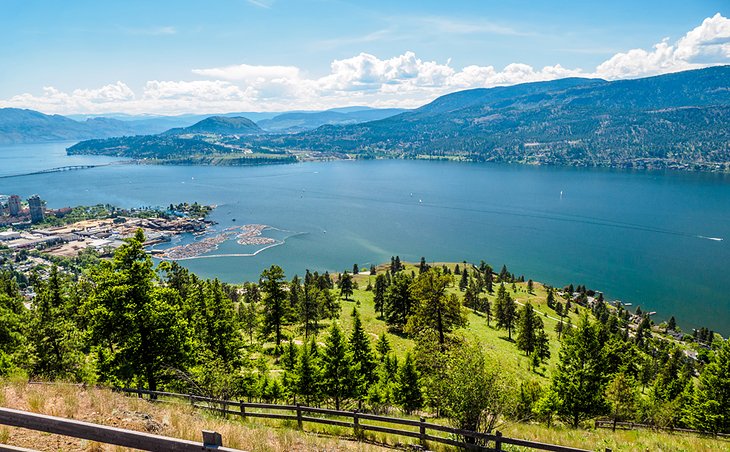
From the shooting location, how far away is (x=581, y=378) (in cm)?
2870

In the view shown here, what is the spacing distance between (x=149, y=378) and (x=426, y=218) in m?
179

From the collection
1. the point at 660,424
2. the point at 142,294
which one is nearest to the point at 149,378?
the point at 142,294

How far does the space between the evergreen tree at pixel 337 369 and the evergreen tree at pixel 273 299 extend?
39.8 ft

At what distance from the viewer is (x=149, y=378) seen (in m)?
23.4

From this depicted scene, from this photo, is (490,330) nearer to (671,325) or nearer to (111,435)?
(671,325)

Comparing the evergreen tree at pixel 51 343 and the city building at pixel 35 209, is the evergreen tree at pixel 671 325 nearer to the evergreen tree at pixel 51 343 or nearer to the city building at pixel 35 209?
the evergreen tree at pixel 51 343

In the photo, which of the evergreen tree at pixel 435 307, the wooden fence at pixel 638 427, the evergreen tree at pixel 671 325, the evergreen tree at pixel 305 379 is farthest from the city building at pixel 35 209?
the evergreen tree at pixel 671 325

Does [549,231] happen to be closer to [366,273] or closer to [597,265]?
[597,265]

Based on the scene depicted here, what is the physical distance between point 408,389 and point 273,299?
17.3m

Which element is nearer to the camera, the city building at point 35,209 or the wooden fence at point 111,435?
the wooden fence at point 111,435

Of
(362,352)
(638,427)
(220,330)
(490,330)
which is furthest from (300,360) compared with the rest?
(490,330)

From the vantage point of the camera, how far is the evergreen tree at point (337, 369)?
31527 mm

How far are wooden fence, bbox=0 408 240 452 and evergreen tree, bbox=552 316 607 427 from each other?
90.5 feet

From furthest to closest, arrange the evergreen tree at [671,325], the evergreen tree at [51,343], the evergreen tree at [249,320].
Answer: the evergreen tree at [671,325]
the evergreen tree at [249,320]
the evergreen tree at [51,343]
